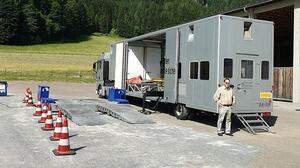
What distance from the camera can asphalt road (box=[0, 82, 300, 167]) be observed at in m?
9.52

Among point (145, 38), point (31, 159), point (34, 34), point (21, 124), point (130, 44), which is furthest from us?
point (34, 34)

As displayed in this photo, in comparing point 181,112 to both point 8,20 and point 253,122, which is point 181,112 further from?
point 8,20

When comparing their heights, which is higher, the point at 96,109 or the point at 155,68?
the point at 155,68

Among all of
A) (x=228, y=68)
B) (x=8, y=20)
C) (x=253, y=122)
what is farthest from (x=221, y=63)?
(x=8, y=20)

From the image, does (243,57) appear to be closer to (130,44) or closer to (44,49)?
(130,44)

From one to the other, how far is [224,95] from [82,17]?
110756 mm

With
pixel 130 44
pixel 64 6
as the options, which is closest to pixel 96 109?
pixel 130 44

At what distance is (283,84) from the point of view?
29047 millimetres

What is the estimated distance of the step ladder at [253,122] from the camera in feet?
48.7

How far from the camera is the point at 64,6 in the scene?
119000mm

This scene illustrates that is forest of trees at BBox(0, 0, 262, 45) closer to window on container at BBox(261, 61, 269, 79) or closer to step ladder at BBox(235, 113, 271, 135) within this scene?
window on container at BBox(261, 61, 269, 79)

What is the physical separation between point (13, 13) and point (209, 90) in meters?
95.2

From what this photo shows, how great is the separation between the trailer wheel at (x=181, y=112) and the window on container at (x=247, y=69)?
118 inches

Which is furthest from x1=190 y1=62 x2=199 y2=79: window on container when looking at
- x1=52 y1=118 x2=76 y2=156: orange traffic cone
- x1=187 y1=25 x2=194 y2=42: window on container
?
x1=52 y1=118 x2=76 y2=156: orange traffic cone
